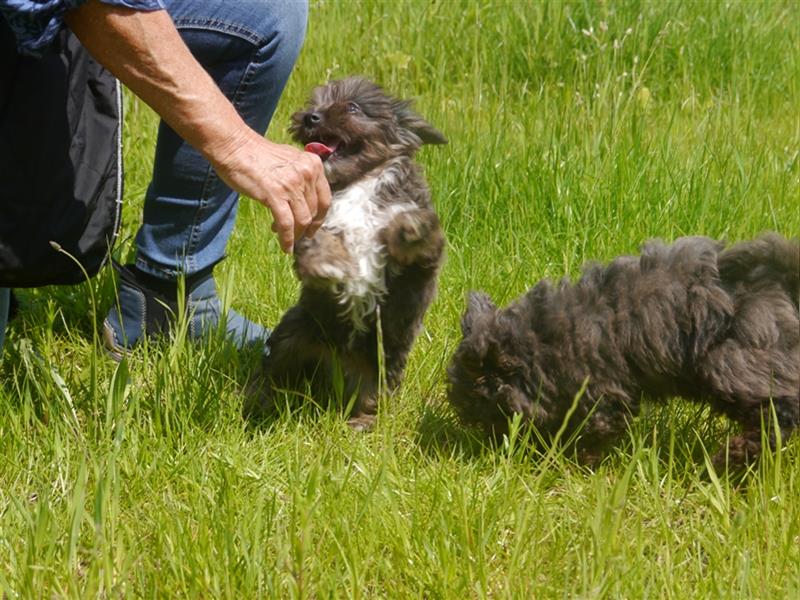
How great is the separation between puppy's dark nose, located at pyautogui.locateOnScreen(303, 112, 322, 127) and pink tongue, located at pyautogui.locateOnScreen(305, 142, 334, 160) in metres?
0.06

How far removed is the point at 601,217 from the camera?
14.7ft

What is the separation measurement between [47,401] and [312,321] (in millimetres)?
780

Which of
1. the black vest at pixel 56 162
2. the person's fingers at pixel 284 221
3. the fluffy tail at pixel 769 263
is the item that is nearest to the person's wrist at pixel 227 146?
the person's fingers at pixel 284 221

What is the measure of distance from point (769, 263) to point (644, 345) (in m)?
0.38

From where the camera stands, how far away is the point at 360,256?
3.17 metres

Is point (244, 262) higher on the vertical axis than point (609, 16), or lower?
lower

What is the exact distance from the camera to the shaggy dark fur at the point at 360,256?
3.17 metres

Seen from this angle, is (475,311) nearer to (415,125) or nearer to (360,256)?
(360,256)

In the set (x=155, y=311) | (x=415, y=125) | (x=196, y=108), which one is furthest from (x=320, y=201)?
(x=155, y=311)

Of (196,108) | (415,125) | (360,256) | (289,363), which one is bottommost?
(289,363)

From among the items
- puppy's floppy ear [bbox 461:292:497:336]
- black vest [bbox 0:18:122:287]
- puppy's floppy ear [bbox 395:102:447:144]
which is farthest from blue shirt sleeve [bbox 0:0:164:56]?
puppy's floppy ear [bbox 461:292:497:336]

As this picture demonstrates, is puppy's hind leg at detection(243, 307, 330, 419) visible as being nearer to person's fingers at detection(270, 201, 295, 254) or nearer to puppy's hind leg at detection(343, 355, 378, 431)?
puppy's hind leg at detection(343, 355, 378, 431)

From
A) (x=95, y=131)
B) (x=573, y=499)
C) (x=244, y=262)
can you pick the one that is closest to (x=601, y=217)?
(x=244, y=262)

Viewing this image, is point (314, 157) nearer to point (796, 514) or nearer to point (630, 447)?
point (630, 447)
